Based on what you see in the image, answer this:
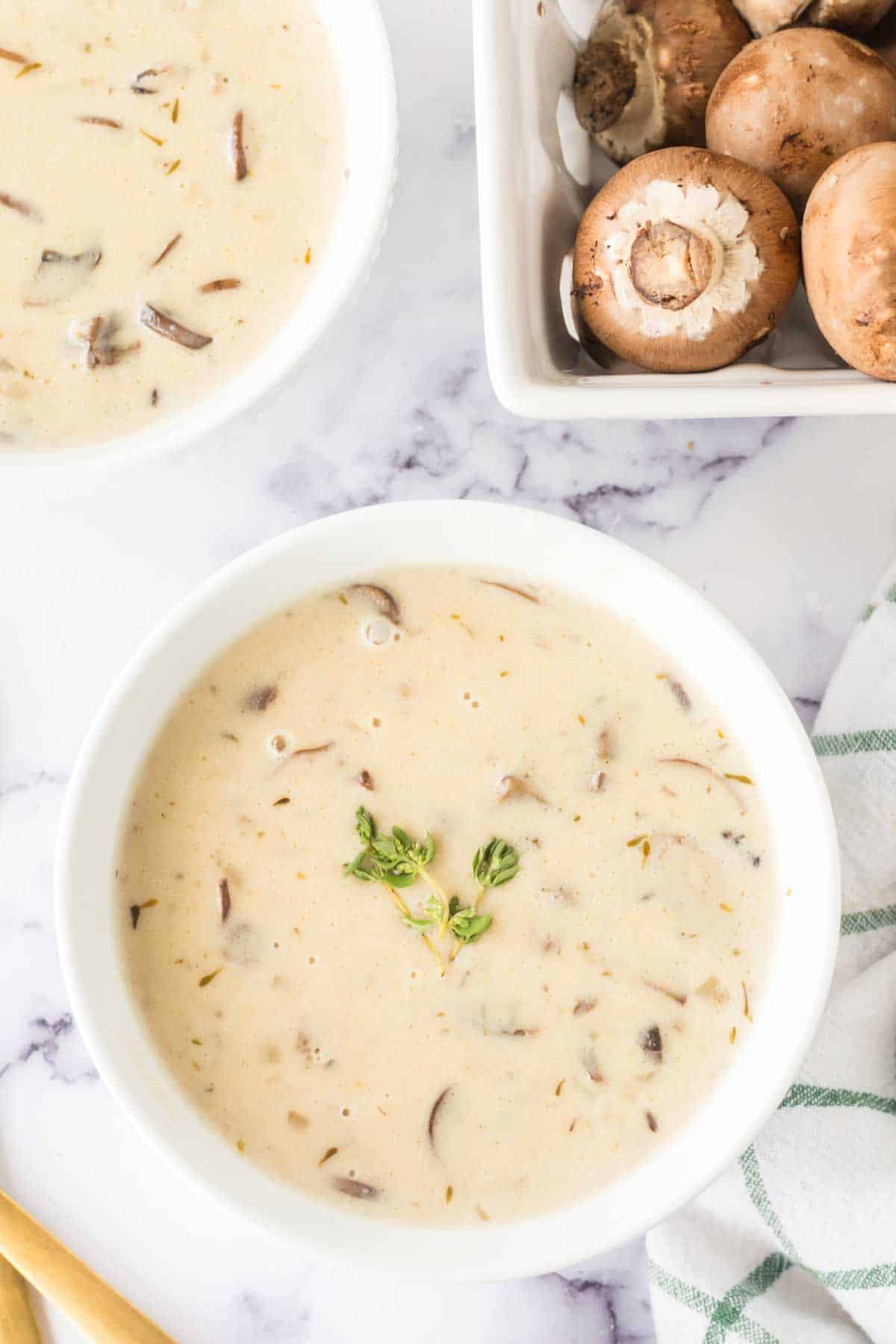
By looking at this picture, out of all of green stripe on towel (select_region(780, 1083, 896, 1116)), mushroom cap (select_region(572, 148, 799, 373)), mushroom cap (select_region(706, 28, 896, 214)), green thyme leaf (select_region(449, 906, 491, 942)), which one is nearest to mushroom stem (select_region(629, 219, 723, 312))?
mushroom cap (select_region(572, 148, 799, 373))

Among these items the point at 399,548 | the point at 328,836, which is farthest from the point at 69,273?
the point at 328,836

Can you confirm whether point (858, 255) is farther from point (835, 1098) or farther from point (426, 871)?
point (835, 1098)

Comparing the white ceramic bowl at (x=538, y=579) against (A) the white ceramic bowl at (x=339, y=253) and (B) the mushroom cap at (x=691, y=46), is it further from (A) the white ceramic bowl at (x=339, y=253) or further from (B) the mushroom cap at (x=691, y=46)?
(B) the mushroom cap at (x=691, y=46)

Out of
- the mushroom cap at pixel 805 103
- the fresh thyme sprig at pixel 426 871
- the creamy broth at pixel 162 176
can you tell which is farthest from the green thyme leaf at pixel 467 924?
the mushroom cap at pixel 805 103

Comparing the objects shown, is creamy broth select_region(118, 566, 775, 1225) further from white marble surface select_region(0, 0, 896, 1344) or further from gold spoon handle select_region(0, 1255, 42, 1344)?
gold spoon handle select_region(0, 1255, 42, 1344)

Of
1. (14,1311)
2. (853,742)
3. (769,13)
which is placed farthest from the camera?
(14,1311)

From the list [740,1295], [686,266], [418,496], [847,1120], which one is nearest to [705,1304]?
[740,1295]
